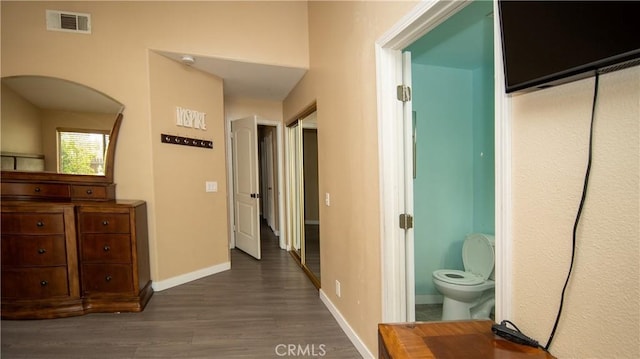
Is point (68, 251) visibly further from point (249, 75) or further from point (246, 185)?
point (249, 75)

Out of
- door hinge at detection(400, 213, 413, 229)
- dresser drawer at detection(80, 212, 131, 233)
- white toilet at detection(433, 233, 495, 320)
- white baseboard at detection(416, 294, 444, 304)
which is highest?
door hinge at detection(400, 213, 413, 229)

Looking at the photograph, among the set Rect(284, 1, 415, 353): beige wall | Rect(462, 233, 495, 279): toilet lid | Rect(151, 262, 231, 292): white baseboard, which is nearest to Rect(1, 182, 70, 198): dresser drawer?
Rect(151, 262, 231, 292): white baseboard

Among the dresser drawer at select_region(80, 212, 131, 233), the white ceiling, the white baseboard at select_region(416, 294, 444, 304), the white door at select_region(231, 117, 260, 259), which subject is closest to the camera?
the dresser drawer at select_region(80, 212, 131, 233)

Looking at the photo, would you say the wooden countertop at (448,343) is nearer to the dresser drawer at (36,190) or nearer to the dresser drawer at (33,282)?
the dresser drawer at (33,282)

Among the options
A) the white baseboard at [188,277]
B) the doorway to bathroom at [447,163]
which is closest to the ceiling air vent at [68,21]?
the white baseboard at [188,277]

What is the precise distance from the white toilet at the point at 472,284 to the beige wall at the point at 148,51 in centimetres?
259

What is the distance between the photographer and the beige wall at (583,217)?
647mm

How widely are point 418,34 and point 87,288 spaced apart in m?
3.35

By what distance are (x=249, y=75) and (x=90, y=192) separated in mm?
2109

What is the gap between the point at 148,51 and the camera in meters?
2.92

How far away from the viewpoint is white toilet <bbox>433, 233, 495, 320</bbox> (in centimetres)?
227

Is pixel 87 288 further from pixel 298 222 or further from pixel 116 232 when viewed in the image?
pixel 298 222

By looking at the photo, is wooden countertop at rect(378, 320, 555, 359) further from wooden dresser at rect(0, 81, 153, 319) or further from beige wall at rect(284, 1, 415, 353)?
wooden dresser at rect(0, 81, 153, 319)

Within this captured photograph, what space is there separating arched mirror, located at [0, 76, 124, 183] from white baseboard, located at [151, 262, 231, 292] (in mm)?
1212
